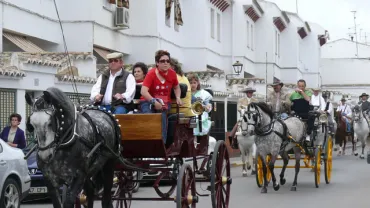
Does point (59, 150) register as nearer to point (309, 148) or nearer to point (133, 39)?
point (309, 148)

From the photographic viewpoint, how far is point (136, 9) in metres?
36.8

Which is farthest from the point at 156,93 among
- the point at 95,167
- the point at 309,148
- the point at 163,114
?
the point at 309,148

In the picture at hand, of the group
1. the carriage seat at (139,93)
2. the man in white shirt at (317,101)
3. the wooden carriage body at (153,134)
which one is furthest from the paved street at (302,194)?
the carriage seat at (139,93)

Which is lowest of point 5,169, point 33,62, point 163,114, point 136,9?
point 5,169

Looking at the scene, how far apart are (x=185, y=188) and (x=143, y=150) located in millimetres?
752

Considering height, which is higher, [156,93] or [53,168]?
[156,93]

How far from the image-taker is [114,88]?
35.0 ft

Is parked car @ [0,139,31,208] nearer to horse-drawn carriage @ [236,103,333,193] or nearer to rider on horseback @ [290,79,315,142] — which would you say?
horse-drawn carriage @ [236,103,333,193]

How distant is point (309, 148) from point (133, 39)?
18.5 meters

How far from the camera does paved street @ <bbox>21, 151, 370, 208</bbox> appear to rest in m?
15.5

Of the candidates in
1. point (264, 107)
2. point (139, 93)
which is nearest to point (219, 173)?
point (139, 93)

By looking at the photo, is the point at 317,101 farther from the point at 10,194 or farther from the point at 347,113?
the point at 347,113

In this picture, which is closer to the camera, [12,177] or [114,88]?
[114,88]

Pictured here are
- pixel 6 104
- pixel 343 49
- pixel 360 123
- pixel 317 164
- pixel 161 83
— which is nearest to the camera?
pixel 161 83
